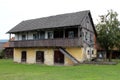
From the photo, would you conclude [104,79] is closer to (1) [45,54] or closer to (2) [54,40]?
(2) [54,40]

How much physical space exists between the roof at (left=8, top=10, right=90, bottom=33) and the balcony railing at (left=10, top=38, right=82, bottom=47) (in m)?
2.21

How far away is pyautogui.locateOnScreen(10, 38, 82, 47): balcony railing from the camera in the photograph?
30875 mm

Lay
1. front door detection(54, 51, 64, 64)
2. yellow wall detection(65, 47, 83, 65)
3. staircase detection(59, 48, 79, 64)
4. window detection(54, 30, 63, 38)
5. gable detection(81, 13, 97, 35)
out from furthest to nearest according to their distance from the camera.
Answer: window detection(54, 30, 63, 38) → front door detection(54, 51, 64, 64) → gable detection(81, 13, 97, 35) → yellow wall detection(65, 47, 83, 65) → staircase detection(59, 48, 79, 64)

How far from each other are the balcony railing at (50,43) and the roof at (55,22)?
2.21m

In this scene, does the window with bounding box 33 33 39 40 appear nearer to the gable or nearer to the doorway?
the doorway

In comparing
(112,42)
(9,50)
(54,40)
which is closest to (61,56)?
(54,40)

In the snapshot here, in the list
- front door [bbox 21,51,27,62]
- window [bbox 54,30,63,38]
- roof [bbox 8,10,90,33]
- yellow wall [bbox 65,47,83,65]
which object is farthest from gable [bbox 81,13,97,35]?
front door [bbox 21,51,27,62]

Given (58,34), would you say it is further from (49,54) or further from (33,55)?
(33,55)

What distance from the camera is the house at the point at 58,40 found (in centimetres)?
3172

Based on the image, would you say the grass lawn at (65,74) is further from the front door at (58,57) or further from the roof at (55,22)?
the roof at (55,22)

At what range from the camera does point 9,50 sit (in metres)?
59.9

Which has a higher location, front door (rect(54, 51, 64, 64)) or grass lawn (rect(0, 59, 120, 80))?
front door (rect(54, 51, 64, 64))

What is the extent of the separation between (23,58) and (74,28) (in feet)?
41.1

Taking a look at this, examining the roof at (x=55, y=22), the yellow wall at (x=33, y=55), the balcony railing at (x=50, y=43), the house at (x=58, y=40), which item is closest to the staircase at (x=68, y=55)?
→ the house at (x=58, y=40)
